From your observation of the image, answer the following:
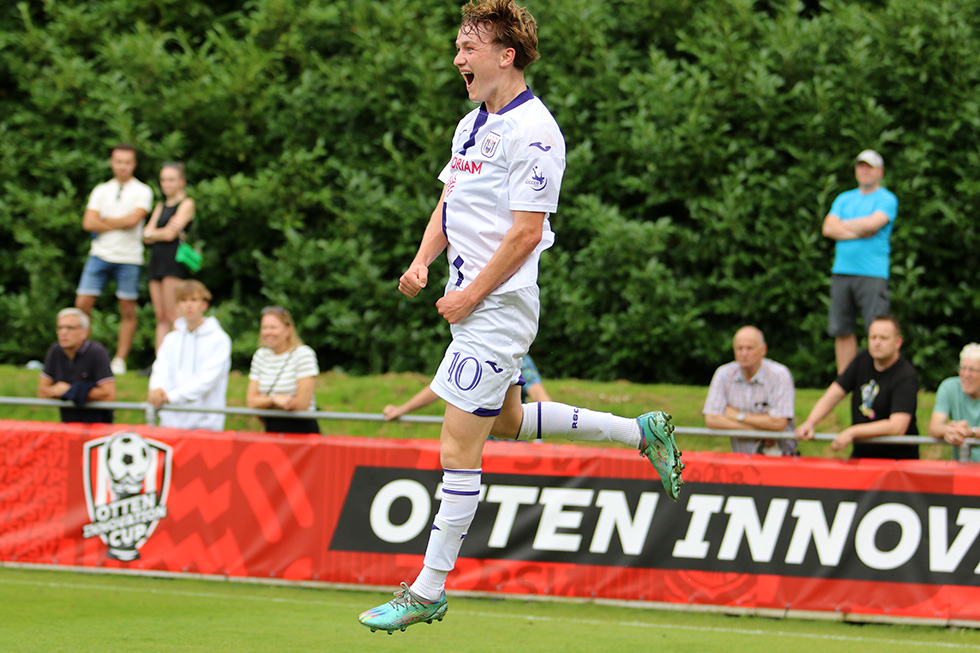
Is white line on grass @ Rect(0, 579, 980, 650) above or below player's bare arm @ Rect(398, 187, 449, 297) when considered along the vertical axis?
below

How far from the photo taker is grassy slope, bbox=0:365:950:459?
10.2m

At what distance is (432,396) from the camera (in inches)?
324

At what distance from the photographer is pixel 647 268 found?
39.6 ft

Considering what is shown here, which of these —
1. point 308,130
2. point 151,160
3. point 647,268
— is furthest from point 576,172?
point 151,160

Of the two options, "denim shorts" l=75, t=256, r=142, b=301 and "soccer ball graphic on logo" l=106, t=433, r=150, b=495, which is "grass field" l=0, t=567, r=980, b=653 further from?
"denim shorts" l=75, t=256, r=142, b=301

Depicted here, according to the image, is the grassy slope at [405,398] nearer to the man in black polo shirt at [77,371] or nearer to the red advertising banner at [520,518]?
the man in black polo shirt at [77,371]

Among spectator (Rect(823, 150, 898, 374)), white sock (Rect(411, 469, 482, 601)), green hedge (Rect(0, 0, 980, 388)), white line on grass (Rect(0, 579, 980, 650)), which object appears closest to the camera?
white sock (Rect(411, 469, 482, 601))

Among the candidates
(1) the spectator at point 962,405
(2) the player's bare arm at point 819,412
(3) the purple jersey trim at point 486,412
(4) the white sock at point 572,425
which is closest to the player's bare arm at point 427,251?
(3) the purple jersey trim at point 486,412

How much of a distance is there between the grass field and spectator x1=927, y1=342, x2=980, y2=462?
4.15 ft

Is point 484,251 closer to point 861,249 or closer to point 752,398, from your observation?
point 752,398

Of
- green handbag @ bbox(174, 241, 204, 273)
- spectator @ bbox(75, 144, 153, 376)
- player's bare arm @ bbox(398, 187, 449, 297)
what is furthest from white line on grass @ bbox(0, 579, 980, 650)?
spectator @ bbox(75, 144, 153, 376)

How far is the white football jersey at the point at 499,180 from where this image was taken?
15.1 feet

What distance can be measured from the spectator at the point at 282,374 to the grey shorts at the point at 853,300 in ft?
15.1

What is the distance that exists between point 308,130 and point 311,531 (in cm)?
726
